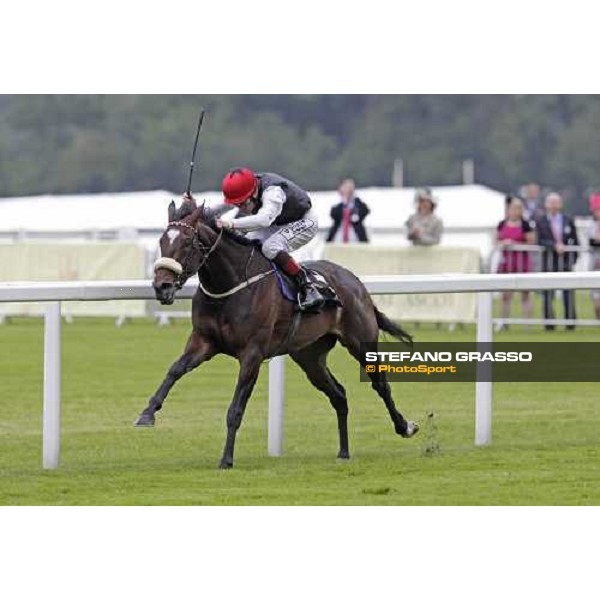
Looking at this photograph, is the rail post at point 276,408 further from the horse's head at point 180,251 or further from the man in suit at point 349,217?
the man in suit at point 349,217

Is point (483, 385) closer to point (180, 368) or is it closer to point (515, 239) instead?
point (180, 368)

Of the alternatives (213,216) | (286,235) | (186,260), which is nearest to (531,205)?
(286,235)

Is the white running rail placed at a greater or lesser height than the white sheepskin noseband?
lesser

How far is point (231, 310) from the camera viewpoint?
11.5 meters

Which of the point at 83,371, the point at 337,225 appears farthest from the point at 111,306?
the point at 83,371

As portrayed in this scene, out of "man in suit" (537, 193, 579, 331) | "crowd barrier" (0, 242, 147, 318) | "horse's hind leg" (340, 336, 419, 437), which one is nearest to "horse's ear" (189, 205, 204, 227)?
"horse's hind leg" (340, 336, 419, 437)

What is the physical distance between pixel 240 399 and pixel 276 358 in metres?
0.98

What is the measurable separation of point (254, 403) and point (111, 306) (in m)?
10.1

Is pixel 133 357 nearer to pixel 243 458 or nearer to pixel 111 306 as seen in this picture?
pixel 111 306

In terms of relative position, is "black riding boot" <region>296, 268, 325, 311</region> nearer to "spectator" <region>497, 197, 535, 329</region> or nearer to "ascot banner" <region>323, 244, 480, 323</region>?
"ascot banner" <region>323, 244, 480, 323</region>

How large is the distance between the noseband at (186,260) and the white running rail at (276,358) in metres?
0.55

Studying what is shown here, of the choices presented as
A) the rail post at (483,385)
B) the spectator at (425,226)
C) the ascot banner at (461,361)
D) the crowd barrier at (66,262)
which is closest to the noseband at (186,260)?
the ascot banner at (461,361)

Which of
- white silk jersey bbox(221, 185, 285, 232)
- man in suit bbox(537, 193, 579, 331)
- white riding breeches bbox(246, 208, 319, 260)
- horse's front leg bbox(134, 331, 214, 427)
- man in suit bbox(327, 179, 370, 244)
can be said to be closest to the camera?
horse's front leg bbox(134, 331, 214, 427)

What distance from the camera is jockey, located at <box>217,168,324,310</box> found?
37.7 ft
